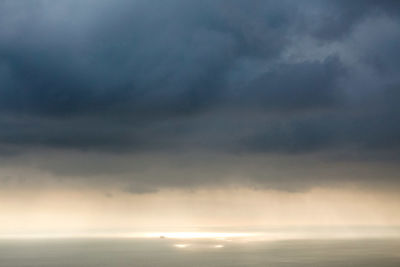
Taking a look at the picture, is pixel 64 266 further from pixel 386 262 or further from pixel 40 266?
pixel 386 262

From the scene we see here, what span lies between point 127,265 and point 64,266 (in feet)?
80.8

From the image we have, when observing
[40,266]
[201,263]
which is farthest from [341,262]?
[40,266]

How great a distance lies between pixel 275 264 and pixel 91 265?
A: 235 feet

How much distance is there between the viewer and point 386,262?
189m

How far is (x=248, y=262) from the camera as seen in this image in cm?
19938

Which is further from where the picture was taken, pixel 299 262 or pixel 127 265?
pixel 299 262

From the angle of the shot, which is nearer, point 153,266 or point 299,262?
point 153,266

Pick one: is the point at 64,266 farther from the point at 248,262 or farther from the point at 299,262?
the point at 299,262

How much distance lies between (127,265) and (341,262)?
83633 millimetres

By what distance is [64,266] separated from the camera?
18575 centimetres

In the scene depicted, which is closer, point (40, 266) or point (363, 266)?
point (363, 266)

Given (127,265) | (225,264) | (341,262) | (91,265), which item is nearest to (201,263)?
(225,264)

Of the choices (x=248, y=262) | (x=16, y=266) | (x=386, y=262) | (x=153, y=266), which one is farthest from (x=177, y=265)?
(x=386, y=262)

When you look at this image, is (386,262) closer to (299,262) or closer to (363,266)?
(363,266)
